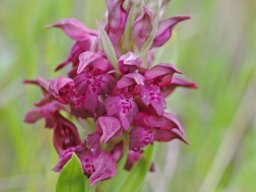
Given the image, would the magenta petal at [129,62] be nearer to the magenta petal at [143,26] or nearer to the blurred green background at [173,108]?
the magenta petal at [143,26]

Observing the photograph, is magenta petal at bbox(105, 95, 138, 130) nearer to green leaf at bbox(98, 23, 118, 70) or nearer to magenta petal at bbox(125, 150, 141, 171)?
green leaf at bbox(98, 23, 118, 70)

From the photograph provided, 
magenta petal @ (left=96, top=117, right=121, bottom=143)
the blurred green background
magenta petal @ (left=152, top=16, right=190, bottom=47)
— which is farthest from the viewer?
the blurred green background

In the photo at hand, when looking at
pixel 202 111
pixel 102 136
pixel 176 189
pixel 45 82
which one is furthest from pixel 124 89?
pixel 202 111

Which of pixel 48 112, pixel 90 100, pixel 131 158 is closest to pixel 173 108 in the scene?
pixel 131 158

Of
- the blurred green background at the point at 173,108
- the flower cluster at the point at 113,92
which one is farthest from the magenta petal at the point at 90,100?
the blurred green background at the point at 173,108

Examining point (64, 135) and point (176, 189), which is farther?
point (176, 189)

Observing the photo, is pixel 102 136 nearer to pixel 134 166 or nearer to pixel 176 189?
pixel 134 166

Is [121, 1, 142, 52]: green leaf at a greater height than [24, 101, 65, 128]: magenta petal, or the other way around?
[121, 1, 142, 52]: green leaf

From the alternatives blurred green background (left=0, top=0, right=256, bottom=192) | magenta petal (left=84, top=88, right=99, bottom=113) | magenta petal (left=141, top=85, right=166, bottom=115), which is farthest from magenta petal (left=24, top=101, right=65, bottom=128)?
blurred green background (left=0, top=0, right=256, bottom=192)
